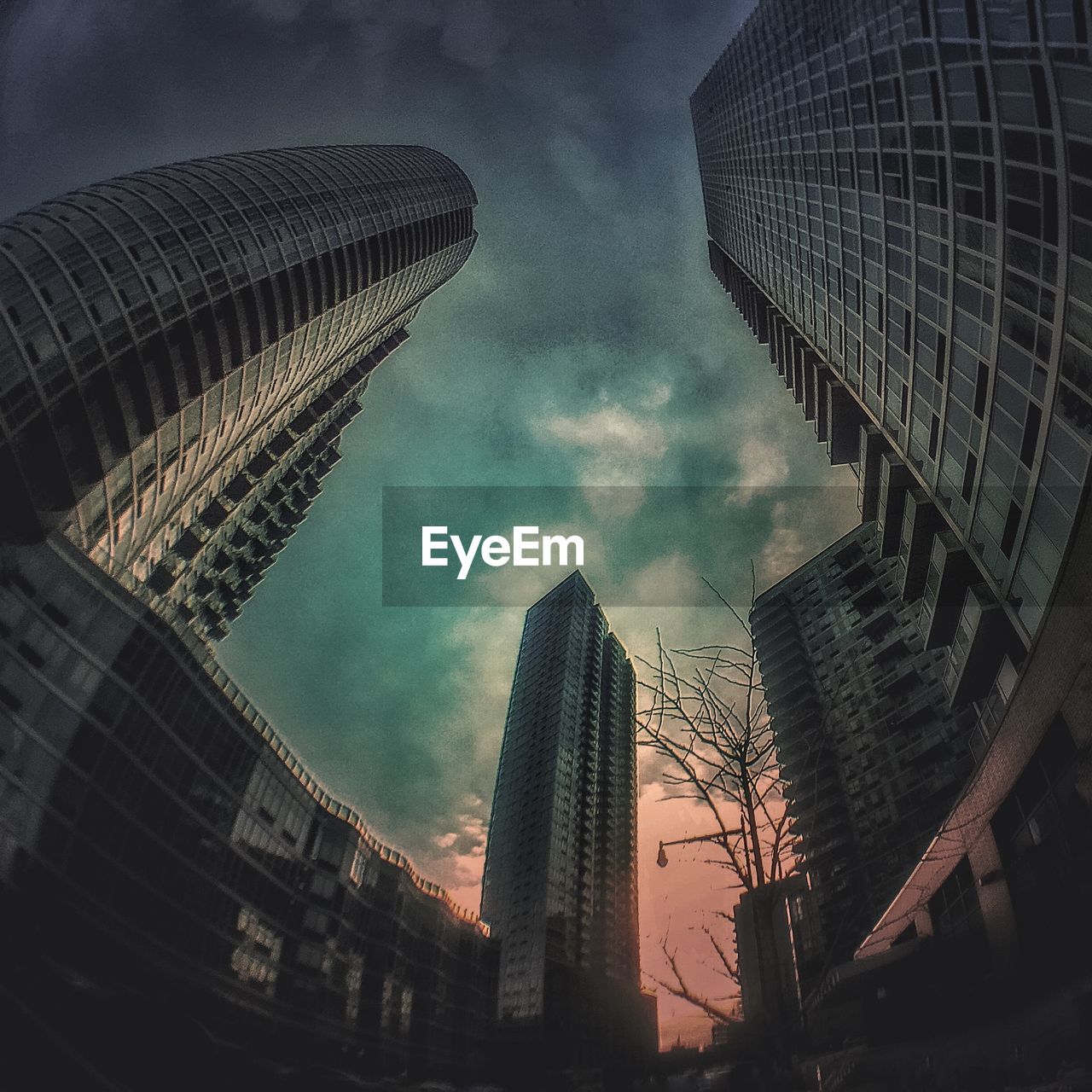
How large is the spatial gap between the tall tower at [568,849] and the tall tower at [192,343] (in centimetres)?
7289

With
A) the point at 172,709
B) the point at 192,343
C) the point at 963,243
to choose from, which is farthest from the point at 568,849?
the point at 963,243

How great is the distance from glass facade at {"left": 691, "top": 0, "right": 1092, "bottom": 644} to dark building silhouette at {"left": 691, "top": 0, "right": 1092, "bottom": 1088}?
0.11m

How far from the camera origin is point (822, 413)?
56.6m

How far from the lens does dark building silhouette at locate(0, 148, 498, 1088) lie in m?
35.2

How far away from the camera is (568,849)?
431ft

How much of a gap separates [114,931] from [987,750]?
47.6 meters

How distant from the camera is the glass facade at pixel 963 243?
22.6 meters

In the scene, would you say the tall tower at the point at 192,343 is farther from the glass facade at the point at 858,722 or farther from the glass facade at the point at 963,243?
the glass facade at the point at 858,722

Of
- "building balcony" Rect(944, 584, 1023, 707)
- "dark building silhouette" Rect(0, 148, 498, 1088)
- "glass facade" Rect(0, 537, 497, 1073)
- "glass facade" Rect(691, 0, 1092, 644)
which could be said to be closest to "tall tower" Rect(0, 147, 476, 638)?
"dark building silhouette" Rect(0, 148, 498, 1088)

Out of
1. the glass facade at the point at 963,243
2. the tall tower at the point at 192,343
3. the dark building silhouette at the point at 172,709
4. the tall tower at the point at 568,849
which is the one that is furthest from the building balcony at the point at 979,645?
the tall tower at the point at 568,849

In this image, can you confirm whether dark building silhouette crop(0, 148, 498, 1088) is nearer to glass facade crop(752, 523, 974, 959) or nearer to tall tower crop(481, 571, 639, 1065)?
tall tower crop(481, 571, 639, 1065)

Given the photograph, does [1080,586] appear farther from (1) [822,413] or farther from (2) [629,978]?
(2) [629,978]

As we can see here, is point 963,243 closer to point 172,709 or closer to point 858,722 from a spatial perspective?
point 172,709

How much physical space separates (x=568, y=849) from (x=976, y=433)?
122673mm
